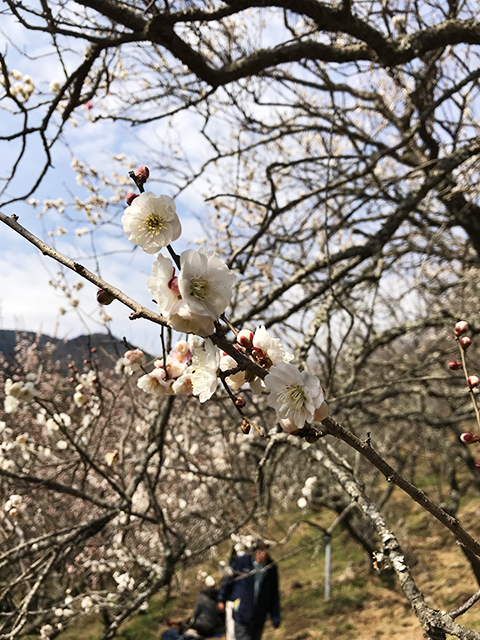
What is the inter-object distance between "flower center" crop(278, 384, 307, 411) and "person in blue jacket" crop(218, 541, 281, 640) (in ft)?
12.7

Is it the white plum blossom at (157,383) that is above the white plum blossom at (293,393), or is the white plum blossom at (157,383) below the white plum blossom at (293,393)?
above

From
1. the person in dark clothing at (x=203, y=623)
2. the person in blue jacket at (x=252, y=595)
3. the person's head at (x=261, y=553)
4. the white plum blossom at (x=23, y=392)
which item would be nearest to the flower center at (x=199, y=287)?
the white plum blossom at (x=23, y=392)

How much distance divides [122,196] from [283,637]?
5691 millimetres

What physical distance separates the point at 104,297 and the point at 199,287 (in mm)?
183

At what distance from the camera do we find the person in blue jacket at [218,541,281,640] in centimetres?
425

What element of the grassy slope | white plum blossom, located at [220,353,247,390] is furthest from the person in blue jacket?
white plum blossom, located at [220,353,247,390]

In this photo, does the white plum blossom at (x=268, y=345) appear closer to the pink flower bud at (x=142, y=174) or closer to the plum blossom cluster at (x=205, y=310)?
the plum blossom cluster at (x=205, y=310)

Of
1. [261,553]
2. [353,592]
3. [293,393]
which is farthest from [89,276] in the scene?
[353,592]

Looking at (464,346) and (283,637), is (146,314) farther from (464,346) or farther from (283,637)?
(283,637)

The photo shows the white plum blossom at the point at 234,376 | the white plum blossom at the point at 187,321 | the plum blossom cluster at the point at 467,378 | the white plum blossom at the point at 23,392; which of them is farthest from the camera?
the white plum blossom at the point at 23,392

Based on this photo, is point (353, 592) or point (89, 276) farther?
point (353, 592)

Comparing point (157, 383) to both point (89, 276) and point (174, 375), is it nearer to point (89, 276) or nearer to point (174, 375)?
point (174, 375)

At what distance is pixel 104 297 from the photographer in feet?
2.45

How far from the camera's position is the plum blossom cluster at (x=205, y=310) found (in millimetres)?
666
